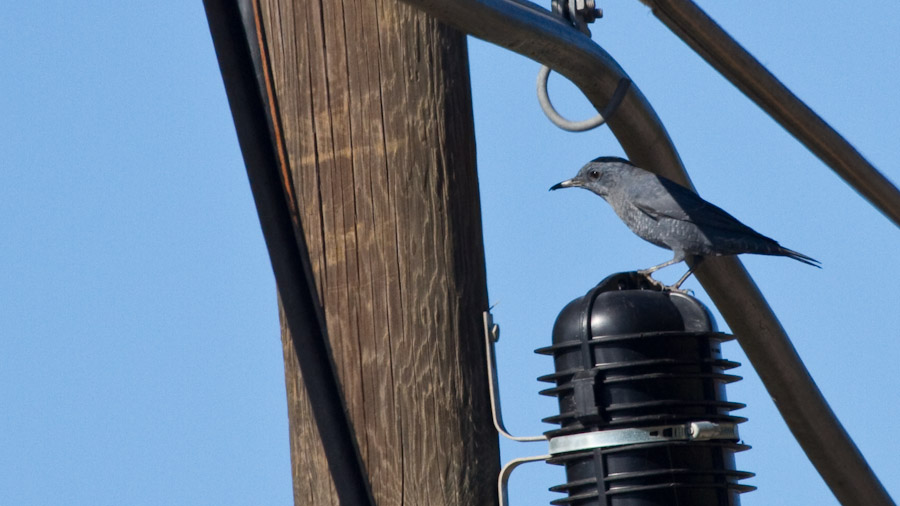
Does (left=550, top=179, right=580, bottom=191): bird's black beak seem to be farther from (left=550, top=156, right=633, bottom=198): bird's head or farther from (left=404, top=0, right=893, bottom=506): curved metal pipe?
(left=404, top=0, right=893, bottom=506): curved metal pipe

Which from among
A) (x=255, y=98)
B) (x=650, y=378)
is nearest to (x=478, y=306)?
(x=650, y=378)

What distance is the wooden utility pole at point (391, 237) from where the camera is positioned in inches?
113

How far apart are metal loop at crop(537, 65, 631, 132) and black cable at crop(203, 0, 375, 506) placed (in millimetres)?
1474

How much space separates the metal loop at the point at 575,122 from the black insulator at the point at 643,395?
0.82 m

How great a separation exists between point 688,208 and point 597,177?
0.80m

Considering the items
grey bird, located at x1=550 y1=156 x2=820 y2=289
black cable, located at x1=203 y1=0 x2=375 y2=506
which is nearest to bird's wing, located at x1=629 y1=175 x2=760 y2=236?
grey bird, located at x1=550 y1=156 x2=820 y2=289

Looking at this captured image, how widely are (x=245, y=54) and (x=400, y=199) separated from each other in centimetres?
102

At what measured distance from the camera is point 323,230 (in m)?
3.00

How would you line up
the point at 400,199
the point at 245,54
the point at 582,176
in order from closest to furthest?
1. the point at 245,54
2. the point at 400,199
3. the point at 582,176

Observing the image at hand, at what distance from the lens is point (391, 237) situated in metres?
2.94

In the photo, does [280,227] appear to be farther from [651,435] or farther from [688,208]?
[688,208]

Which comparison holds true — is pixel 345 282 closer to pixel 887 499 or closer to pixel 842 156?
pixel 842 156

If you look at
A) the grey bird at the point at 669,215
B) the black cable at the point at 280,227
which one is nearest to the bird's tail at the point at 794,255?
the grey bird at the point at 669,215

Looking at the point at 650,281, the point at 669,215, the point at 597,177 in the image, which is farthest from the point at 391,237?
the point at 597,177
